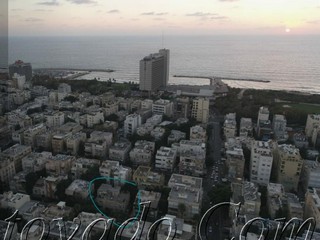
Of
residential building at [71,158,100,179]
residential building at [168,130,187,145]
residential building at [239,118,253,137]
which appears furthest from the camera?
residential building at [239,118,253,137]

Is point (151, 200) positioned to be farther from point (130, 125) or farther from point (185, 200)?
point (130, 125)

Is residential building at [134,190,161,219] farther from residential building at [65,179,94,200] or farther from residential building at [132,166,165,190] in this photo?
residential building at [65,179,94,200]

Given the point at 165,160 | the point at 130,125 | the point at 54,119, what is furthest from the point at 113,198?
the point at 54,119

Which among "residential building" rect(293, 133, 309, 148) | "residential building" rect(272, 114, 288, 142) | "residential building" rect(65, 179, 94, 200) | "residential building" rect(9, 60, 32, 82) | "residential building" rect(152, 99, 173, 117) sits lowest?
"residential building" rect(65, 179, 94, 200)

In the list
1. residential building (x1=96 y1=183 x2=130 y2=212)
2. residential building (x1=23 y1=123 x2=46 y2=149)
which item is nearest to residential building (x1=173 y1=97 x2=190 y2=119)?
residential building (x1=23 y1=123 x2=46 y2=149)

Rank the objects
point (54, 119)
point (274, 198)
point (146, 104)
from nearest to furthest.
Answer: point (274, 198) → point (54, 119) → point (146, 104)

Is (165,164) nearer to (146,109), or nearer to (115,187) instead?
(115,187)
